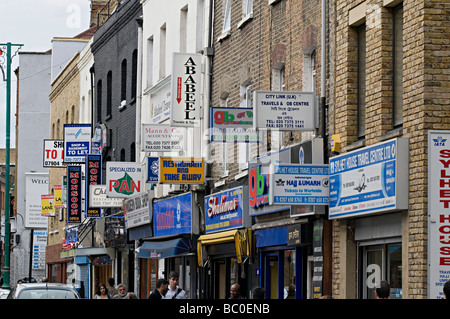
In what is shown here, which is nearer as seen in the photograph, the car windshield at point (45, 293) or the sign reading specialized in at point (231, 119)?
the car windshield at point (45, 293)

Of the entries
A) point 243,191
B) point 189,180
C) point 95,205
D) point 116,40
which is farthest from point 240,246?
point 116,40

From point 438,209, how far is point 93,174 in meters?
25.8

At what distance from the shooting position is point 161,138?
28.3 m

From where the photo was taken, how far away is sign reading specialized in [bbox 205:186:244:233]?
23516 millimetres

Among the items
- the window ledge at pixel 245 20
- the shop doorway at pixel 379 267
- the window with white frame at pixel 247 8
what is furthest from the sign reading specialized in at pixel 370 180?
the window with white frame at pixel 247 8

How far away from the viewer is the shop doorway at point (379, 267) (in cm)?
1556

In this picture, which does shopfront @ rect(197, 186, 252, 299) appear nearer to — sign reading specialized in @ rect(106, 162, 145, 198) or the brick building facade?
the brick building facade

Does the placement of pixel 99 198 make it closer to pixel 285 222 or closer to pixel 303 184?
pixel 285 222

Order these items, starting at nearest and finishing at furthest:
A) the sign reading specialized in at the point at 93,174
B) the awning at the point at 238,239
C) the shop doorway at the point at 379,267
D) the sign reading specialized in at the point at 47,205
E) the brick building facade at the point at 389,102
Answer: the brick building facade at the point at 389,102 → the shop doorway at the point at 379,267 → the awning at the point at 238,239 → the sign reading specialized in at the point at 93,174 → the sign reading specialized in at the point at 47,205

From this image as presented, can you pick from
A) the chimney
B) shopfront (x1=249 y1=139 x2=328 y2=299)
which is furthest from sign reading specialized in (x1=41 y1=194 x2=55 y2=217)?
shopfront (x1=249 y1=139 x2=328 y2=299)

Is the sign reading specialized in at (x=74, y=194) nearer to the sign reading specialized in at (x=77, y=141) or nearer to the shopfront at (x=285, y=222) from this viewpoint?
the sign reading specialized in at (x=77, y=141)

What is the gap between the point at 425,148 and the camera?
46.9 feet

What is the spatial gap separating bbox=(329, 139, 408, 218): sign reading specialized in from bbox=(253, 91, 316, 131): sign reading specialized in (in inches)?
44.7
